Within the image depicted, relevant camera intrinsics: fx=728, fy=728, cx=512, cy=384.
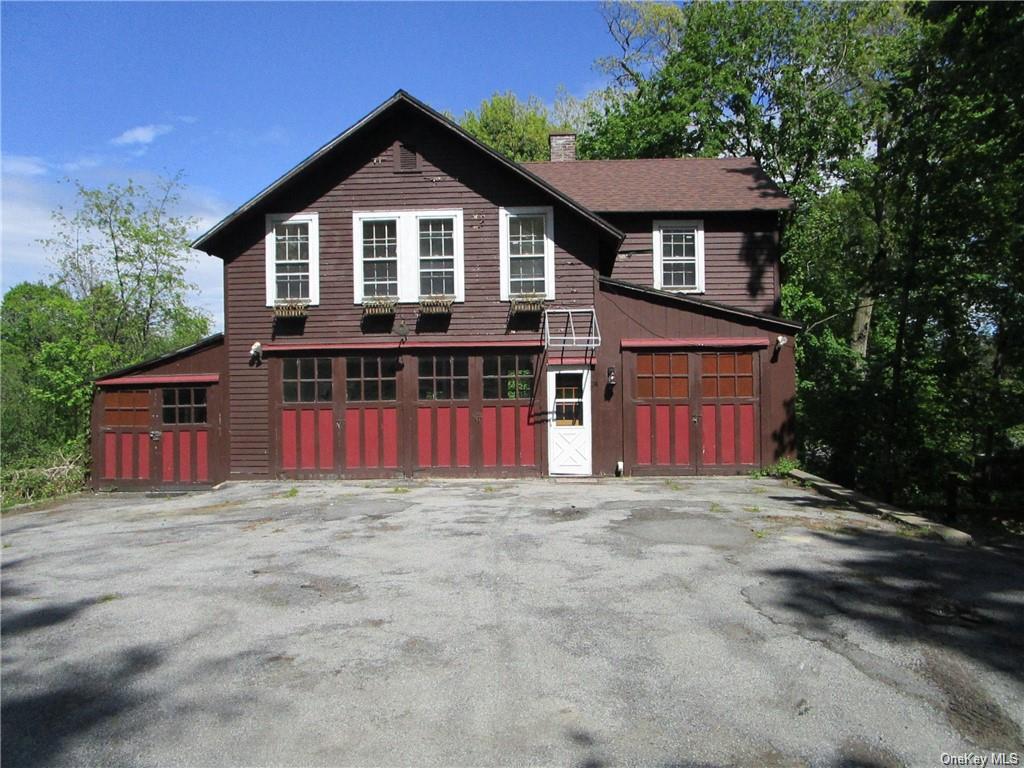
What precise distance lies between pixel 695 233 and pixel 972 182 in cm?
564

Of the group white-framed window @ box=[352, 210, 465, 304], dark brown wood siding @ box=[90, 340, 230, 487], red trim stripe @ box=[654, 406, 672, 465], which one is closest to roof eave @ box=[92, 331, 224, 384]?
dark brown wood siding @ box=[90, 340, 230, 487]

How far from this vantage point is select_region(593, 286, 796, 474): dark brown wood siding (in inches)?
573

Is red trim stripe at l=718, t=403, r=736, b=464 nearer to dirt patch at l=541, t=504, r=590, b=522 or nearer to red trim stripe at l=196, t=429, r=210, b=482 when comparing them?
dirt patch at l=541, t=504, r=590, b=522

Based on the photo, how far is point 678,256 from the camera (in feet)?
57.7

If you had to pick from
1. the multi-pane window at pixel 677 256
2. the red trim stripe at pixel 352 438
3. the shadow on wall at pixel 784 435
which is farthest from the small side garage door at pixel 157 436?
the shadow on wall at pixel 784 435

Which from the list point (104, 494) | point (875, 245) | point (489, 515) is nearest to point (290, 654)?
point (489, 515)

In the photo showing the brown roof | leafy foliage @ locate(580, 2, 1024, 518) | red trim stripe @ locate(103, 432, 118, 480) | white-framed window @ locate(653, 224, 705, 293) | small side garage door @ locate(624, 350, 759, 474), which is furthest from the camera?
white-framed window @ locate(653, 224, 705, 293)

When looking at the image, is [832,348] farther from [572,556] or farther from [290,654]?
[290,654]

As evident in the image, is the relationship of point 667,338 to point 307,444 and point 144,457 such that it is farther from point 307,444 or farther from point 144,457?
point 144,457

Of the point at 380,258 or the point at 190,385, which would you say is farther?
the point at 190,385

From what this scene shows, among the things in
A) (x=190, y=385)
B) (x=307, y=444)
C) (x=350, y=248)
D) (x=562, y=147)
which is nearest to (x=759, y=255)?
(x=562, y=147)

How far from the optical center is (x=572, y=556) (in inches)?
289

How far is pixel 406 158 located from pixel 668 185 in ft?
Answer: 23.2

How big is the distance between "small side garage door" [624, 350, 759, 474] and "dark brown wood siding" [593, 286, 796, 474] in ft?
0.60
